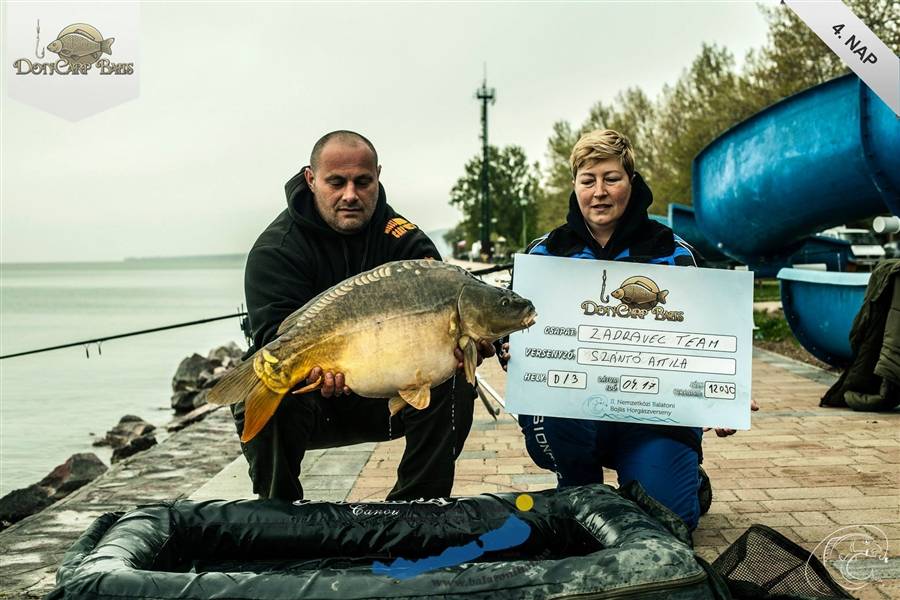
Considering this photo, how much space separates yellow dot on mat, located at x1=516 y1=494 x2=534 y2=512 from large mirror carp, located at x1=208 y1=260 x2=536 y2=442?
2.26 feet

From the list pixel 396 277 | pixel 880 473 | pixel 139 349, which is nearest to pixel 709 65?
pixel 139 349

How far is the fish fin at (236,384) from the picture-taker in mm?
3049

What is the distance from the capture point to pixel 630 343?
3727 mm

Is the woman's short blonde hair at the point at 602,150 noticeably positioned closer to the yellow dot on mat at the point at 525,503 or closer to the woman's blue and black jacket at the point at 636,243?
the woman's blue and black jacket at the point at 636,243

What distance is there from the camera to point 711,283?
372 cm

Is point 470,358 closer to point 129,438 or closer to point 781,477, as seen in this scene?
point 781,477

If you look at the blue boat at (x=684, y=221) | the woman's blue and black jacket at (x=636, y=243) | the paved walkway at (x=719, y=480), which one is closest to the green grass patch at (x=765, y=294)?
the blue boat at (x=684, y=221)

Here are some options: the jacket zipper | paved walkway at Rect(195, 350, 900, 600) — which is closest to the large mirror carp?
the jacket zipper

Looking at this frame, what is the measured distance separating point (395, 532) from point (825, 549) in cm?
190

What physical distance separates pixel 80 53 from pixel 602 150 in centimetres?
293

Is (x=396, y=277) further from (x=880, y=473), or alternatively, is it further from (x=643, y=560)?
(x=880, y=473)

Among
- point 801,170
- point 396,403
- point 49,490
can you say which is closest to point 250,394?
point 396,403

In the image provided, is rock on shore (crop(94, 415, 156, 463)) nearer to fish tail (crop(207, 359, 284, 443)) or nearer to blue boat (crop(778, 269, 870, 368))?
blue boat (crop(778, 269, 870, 368))

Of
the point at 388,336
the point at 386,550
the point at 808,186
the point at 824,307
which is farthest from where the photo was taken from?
the point at 808,186
